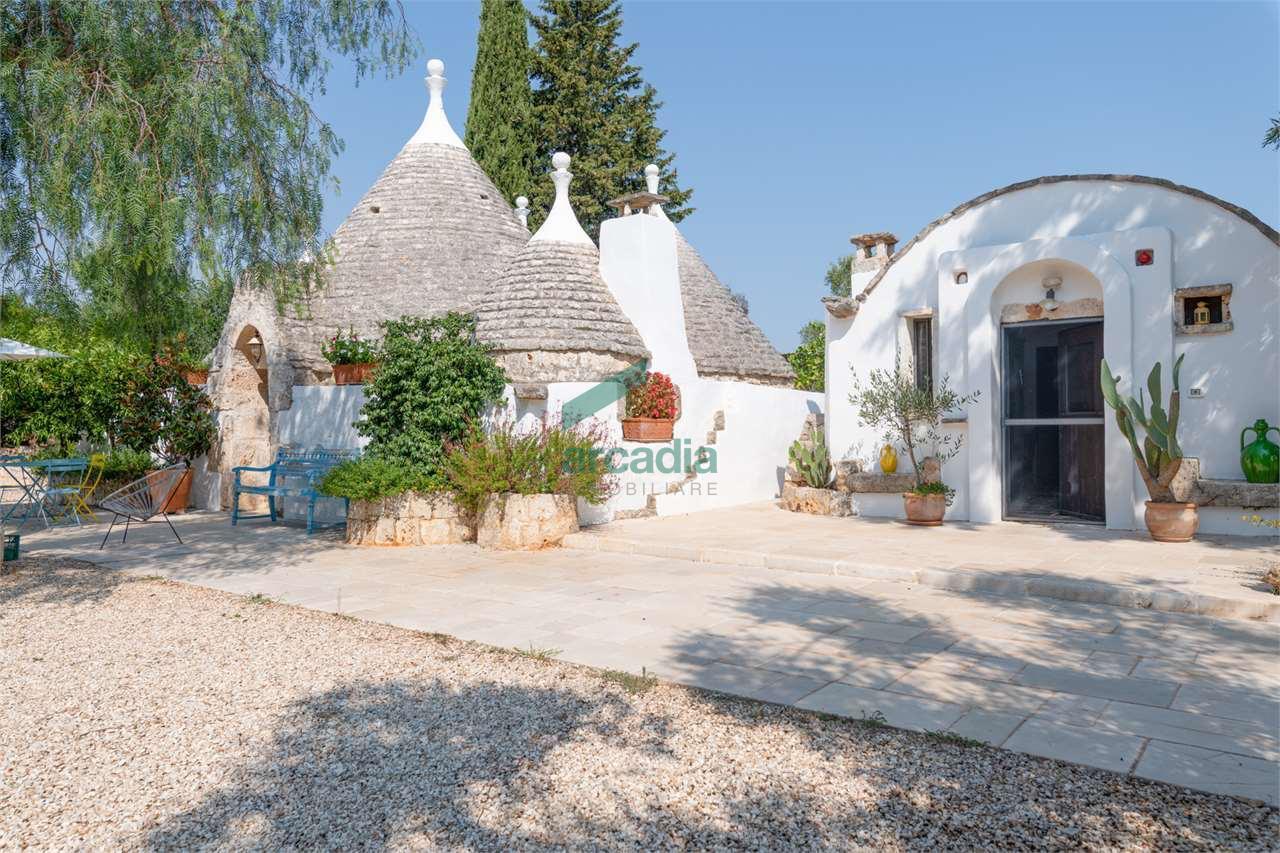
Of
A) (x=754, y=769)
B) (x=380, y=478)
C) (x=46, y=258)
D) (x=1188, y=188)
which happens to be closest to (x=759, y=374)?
(x=1188, y=188)

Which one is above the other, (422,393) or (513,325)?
(513,325)

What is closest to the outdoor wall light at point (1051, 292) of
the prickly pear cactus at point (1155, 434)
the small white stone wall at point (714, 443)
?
the prickly pear cactus at point (1155, 434)

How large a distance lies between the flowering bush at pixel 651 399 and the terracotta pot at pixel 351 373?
3.59m

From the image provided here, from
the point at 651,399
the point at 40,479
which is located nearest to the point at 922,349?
the point at 651,399

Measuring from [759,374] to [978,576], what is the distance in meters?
10.1

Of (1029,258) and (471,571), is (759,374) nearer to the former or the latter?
(1029,258)

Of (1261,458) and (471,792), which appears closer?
(471,792)

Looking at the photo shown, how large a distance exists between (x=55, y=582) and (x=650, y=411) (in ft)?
22.2

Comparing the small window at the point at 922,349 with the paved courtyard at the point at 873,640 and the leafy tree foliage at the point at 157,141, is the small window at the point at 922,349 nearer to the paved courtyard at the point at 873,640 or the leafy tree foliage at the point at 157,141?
the paved courtyard at the point at 873,640

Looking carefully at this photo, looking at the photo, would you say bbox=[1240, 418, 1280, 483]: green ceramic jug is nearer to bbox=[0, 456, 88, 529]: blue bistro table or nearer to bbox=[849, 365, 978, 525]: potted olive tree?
A: bbox=[849, 365, 978, 525]: potted olive tree

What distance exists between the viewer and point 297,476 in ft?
37.7

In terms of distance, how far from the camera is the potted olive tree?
34.1 feet

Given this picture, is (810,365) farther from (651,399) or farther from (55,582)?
(55,582)

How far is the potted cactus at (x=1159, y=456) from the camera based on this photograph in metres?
8.44
